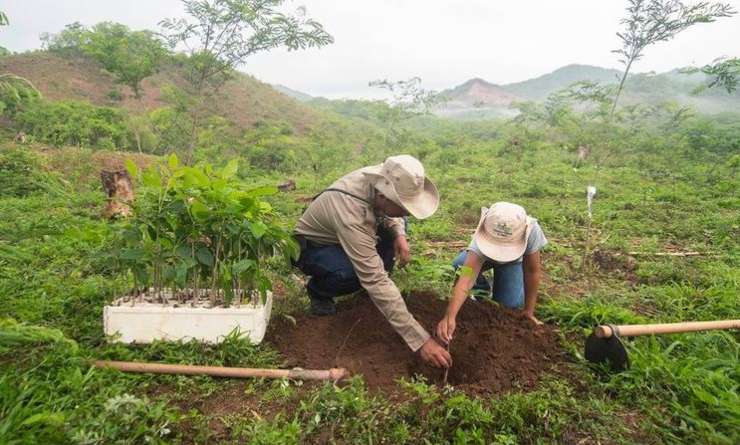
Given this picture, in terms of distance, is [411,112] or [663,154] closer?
[663,154]

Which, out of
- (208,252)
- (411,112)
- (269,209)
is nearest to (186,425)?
(208,252)

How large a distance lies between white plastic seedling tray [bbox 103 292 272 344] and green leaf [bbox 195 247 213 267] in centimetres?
26

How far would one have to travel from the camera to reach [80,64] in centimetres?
2277

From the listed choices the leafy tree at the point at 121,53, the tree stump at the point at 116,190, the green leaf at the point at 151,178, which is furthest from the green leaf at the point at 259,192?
the leafy tree at the point at 121,53

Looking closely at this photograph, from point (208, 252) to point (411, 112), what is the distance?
442 inches

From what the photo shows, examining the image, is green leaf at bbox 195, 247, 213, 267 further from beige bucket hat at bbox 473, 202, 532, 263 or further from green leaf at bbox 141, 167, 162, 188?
beige bucket hat at bbox 473, 202, 532, 263

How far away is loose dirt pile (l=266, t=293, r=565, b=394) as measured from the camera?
2.51m

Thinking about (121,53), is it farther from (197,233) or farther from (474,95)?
(474,95)

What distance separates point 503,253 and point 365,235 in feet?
2.64

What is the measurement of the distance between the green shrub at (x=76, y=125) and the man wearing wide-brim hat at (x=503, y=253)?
12.0 m

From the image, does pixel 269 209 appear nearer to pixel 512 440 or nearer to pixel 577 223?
pixel 512 440

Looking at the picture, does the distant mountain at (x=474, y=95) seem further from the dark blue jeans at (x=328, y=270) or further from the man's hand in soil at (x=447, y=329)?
the man's hand in soil at (x=447, y=329)

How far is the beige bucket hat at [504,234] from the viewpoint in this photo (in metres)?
2.71

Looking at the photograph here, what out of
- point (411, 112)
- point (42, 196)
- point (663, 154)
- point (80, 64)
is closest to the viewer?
point (42, 196)
